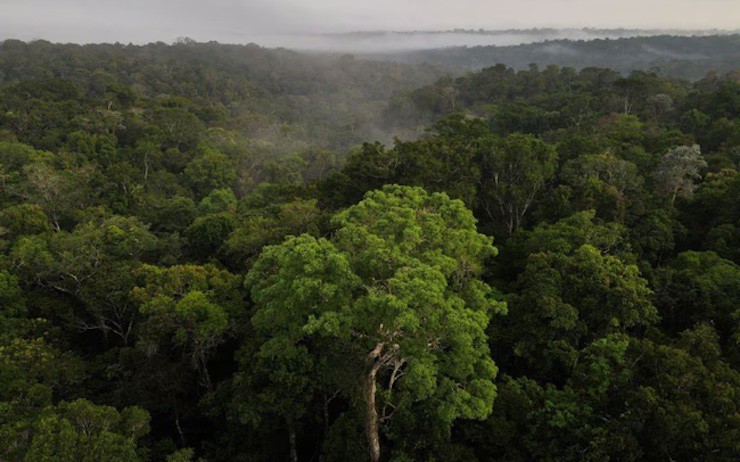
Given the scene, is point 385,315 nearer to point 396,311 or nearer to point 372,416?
point 396,311

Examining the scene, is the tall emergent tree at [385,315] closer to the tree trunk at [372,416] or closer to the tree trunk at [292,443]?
the tree trunk at [372,416]

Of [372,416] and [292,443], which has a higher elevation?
[372,416]

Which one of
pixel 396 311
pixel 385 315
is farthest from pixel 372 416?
pixel 396 311

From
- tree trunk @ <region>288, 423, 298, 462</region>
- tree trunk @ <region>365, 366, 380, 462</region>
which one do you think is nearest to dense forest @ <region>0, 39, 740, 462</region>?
tree trunk @ <region>365, 366, 380, 462</region>

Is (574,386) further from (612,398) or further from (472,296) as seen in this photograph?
(472,296)

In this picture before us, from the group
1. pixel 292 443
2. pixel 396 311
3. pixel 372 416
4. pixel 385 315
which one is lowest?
pixel 292 443

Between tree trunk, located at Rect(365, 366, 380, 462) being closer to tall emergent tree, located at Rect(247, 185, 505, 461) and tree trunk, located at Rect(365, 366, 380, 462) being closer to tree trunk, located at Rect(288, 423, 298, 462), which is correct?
tall emergent tree, located at Rect(247, 185, 505, 461)

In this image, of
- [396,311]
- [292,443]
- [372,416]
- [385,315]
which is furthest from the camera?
[292,443]

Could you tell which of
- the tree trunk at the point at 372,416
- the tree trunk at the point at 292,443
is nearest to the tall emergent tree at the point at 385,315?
the tree trunk at the point at 372,416

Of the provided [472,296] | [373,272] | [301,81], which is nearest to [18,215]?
[373,272]
